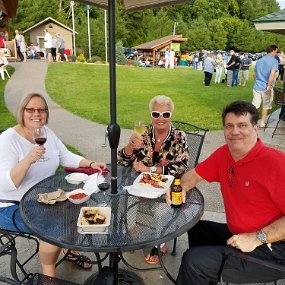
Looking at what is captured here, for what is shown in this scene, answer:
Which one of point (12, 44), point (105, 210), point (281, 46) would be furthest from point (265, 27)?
point (281, 46)

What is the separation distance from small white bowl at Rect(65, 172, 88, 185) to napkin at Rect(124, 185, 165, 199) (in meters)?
0.42

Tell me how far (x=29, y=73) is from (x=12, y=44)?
23.2 feet

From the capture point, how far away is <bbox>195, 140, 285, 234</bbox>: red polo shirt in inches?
75.7

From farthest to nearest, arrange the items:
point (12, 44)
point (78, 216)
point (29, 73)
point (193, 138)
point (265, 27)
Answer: point (12, 44) → point (29, 73) → point (265, 27) → point (193, 138) → point (78, 216)

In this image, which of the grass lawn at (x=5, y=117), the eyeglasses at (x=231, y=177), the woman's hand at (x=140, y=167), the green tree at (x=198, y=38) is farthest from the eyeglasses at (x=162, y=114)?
the green tree at (x=198, y=38)

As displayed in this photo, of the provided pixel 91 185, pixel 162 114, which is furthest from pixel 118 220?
pixel 162 114

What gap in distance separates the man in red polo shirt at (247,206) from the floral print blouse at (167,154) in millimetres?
679

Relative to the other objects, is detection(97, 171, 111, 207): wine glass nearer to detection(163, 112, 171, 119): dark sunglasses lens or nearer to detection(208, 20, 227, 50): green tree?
detection(163, 112, 171, 119): dark sunglasses lens

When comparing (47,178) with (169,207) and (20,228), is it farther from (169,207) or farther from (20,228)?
(169,207)

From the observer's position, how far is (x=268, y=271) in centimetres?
189

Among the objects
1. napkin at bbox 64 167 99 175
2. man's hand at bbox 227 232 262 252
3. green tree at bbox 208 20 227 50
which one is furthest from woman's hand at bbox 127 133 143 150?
green tree at bbox 208 20 227 50

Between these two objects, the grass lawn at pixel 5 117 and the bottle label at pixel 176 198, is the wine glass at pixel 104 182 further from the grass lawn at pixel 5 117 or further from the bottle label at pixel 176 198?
the grass lawn at pixel 5 117

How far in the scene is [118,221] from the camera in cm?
→ 198

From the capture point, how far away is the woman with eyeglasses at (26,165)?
7.64 ft
